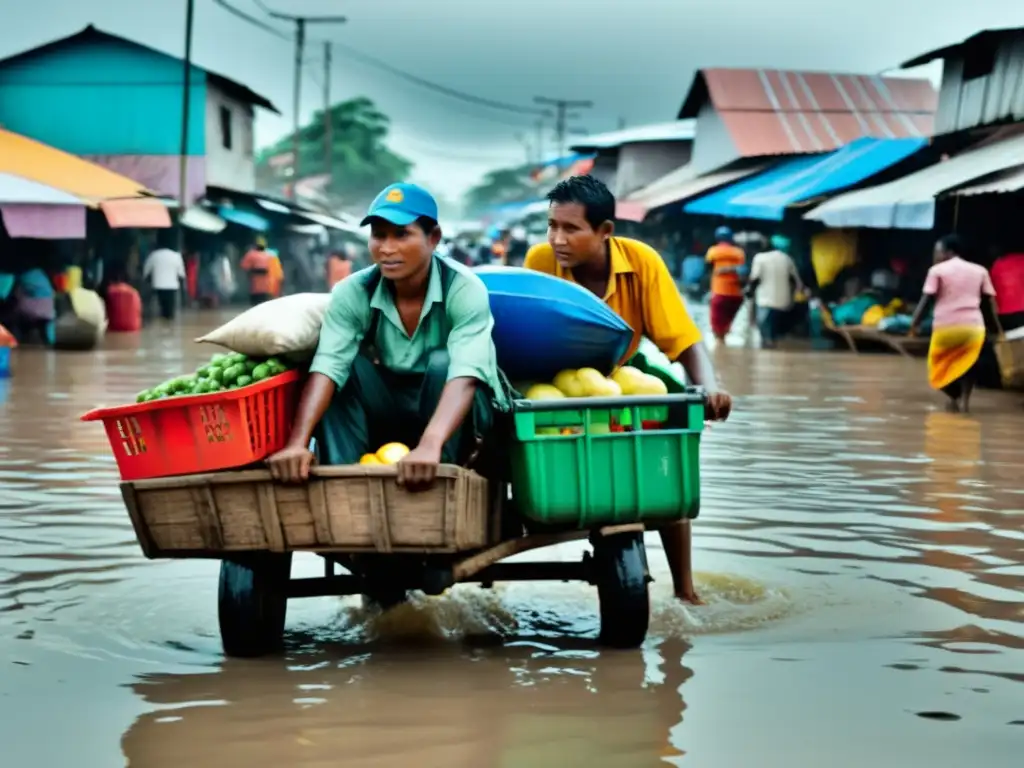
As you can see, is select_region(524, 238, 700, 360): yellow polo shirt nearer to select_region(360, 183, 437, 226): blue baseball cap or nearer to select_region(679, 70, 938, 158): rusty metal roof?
select_region(360, 183, 437, 226): blue baseball cap

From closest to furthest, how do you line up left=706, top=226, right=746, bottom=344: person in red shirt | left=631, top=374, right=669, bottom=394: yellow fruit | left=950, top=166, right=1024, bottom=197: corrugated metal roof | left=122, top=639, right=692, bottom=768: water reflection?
1. left=122, top=639, right=692, bottom=768: water reflection
2. left=631, top=374, right=669, bottom=394: yellow fruit
3. left=950, top=166, right=1024, bottom=197: corrugated metal roof
4. left=706, top=226, right=746, bottom=344: person in red shirt

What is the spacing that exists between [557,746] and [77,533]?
3.94 metres

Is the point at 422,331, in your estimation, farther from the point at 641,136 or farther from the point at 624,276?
the point at 641,136

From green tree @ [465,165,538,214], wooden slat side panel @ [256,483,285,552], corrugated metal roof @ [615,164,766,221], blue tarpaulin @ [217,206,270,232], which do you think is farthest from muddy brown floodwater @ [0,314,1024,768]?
green tree @ [465,165,538,214]

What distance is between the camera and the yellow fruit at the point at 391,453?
4996 millimetres

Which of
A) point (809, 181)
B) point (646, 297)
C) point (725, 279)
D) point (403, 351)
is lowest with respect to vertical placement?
point (403, 351)

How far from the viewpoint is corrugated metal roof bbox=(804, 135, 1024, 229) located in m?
18.7

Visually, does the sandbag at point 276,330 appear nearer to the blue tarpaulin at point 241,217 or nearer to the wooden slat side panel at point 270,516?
the wooden slat side panel at point 270,516

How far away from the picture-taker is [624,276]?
6.00 metres

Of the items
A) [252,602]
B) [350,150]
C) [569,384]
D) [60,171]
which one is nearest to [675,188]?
[60,171]

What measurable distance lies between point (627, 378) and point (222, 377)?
144 centimetres

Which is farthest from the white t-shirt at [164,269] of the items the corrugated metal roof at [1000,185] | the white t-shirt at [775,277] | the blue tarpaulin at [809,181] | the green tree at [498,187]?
the green tree at [498,187]

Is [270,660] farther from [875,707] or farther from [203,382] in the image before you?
[875,707]

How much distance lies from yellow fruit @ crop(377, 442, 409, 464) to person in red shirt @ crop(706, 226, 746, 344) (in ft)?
61.5
